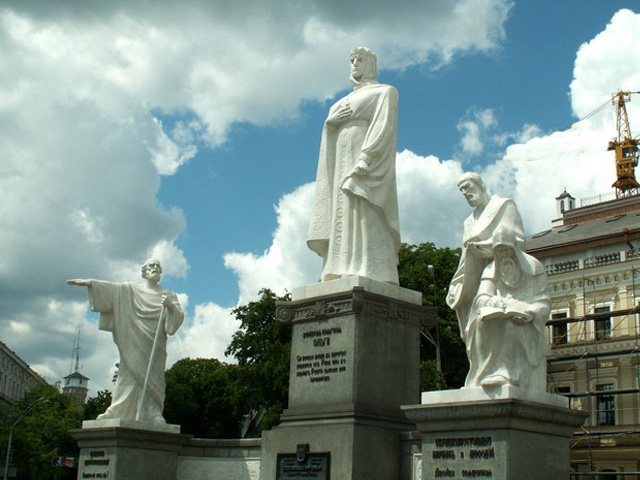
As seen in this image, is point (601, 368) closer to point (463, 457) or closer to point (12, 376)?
point (463, 457)

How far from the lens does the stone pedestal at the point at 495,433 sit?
896cm

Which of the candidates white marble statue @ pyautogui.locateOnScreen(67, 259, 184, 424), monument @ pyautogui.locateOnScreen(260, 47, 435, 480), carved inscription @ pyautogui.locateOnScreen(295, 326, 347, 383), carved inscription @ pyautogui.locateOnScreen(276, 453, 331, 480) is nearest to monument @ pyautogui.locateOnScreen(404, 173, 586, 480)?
monument @ pyautogui.locateOnScreen(260, 47, 435, 480)

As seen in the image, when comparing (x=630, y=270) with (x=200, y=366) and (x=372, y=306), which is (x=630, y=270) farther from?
(x=372, y=306)

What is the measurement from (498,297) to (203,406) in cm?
4327

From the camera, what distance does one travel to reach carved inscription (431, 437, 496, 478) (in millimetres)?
9039

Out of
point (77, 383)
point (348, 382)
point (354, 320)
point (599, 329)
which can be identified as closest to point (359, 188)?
point (354, 320)

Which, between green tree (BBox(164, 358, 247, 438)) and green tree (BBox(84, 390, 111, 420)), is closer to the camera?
green tree (BBox(164, 358, 247, 438))

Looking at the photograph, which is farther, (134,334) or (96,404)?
(96,404)

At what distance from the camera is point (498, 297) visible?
977 cm

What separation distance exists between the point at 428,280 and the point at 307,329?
2838 centimetres

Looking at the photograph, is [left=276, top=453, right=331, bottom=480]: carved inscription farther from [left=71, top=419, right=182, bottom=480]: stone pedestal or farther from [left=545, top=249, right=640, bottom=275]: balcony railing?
[left=545, top=249, right=640, bottom=275]: balcony railing

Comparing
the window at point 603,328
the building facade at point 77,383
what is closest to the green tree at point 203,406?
the window at point 603,328

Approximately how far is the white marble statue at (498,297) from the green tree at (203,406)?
3839cm

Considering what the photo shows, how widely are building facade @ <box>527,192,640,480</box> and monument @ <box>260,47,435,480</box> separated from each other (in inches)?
992
